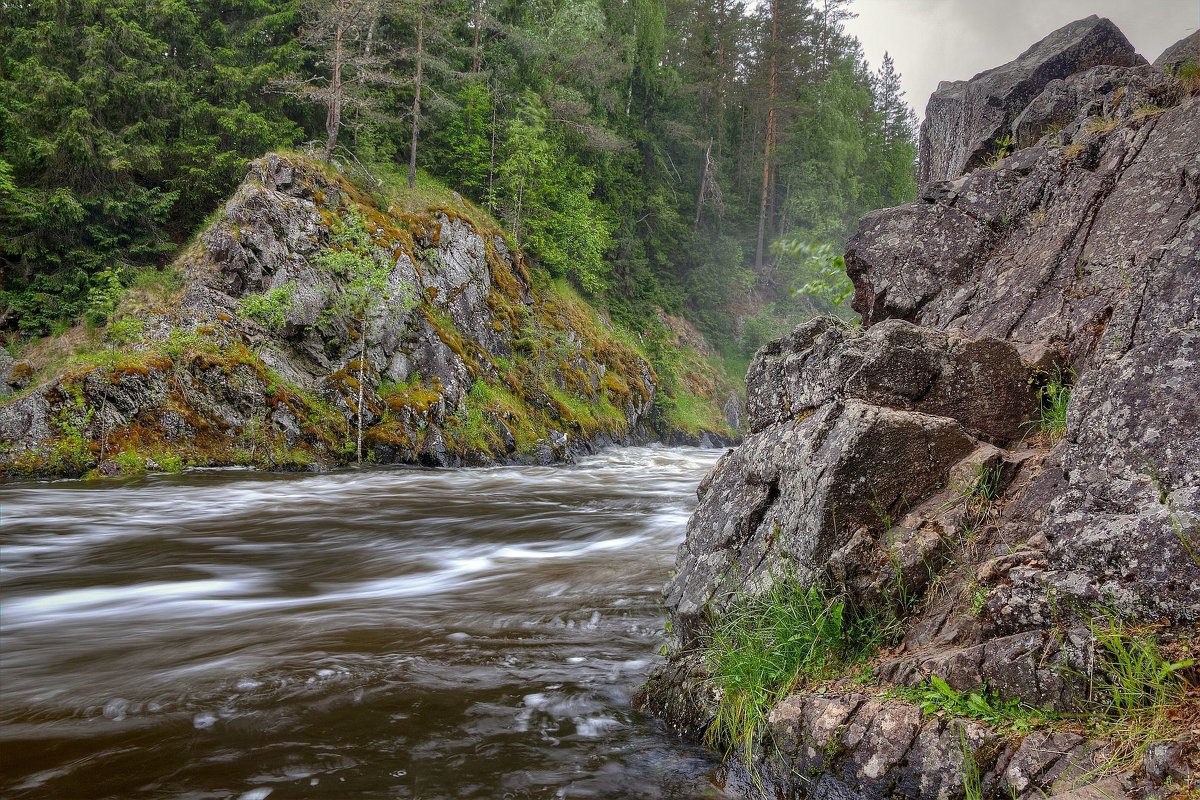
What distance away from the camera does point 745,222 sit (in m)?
43.4

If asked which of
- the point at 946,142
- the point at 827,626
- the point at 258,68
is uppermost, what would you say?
the point at 258,68

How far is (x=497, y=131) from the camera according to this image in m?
26.6

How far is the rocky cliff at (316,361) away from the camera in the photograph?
1345cm

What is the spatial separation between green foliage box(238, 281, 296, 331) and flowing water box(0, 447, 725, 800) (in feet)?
20.3

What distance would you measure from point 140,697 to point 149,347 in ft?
Answer: 41.3

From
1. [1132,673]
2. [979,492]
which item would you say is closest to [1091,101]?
[979,492]

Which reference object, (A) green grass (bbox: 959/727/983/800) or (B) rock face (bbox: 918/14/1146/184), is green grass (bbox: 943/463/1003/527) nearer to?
(A) green grass (bbox: 959/727/983/800)

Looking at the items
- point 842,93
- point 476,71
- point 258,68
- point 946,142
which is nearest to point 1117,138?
point 946,142

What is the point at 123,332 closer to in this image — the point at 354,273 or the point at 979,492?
the point at 354,273

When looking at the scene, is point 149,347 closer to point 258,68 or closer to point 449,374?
point 449,374

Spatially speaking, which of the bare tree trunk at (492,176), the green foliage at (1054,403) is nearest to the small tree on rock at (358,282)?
the bare tree trunk at (492,176)

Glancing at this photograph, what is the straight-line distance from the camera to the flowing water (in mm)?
3404

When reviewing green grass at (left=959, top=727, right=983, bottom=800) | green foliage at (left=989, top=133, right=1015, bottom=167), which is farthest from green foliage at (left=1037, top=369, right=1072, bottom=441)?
green foliage at (left=989, top=133, right=1015, bottom=167)

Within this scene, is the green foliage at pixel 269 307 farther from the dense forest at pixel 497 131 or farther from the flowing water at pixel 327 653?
the flowing water at pixel 327 653
